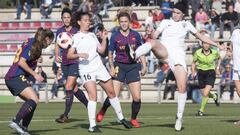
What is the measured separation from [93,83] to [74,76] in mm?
2997

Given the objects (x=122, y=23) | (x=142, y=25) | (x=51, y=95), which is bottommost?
(x=51, y=95)

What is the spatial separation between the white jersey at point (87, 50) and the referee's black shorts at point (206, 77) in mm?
7627

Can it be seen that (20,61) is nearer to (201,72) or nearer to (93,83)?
(93,83)

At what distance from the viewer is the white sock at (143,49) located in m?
15.5

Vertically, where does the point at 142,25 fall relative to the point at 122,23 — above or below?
below

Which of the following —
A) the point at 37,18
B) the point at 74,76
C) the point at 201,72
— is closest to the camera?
the point at 74,76

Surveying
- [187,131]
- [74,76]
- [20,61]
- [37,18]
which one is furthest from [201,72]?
[37,18]

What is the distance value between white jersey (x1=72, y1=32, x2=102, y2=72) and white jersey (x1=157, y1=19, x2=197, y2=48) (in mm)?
1431

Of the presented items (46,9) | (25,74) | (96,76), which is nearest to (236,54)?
(96,76)

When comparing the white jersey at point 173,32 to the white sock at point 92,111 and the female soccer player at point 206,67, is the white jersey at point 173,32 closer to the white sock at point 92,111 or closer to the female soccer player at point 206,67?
the white sock at point 92,111

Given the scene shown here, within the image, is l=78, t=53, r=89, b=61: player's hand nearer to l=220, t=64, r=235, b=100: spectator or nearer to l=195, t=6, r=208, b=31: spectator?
l=220, t=64, r=235, b=100: spectator

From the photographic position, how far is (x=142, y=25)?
37188mm

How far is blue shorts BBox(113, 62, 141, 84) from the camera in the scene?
55.6 feet

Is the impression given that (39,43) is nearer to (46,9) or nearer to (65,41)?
(65,41)
